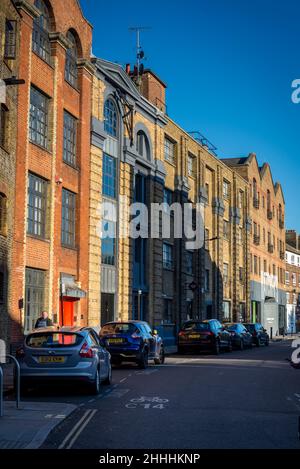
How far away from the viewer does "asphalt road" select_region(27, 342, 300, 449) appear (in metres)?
8.49

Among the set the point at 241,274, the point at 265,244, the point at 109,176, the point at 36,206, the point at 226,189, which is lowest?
the point at 241,274

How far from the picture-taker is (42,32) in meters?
26.1

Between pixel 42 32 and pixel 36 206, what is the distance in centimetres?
676

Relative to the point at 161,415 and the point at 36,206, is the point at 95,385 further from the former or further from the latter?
the point at 36,206

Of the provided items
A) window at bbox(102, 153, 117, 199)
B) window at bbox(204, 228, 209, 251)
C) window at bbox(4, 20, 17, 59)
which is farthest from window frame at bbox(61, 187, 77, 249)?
window at bbox(204, 228, 209, 251)

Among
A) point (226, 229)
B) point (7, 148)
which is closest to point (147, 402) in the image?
point (7, 148)

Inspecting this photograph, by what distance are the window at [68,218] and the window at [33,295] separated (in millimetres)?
2495

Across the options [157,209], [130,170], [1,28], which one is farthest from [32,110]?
[157,209]

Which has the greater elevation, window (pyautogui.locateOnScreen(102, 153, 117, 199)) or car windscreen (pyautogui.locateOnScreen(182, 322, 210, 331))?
window (pyautogui.locateOnScreen(102, 153, 117, 199))

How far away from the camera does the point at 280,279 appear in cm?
7256

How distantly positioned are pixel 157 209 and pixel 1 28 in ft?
57.5

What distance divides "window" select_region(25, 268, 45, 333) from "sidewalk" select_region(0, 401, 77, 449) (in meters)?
12.1

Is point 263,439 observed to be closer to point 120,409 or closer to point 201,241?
point 120,409

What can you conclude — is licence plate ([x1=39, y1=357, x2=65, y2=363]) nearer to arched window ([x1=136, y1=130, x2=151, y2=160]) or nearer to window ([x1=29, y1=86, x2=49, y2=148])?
window ([x1=29, y1=86, x2=49, y2=148])
